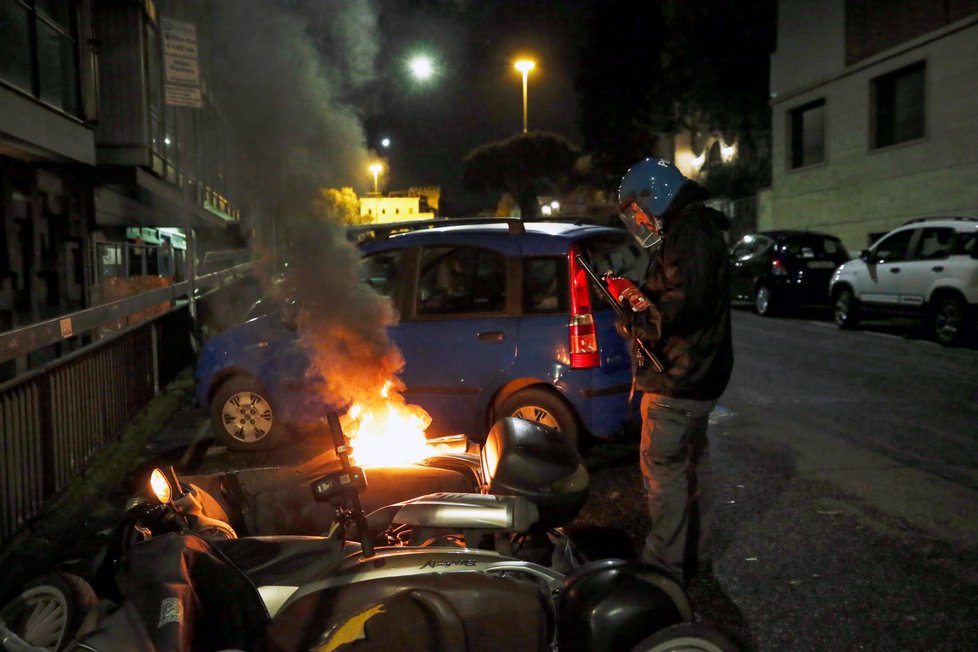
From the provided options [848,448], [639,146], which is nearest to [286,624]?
[848,448]

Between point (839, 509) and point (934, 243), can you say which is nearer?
point (839, 509)

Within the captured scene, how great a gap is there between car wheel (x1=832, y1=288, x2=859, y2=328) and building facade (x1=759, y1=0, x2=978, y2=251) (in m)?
5.86

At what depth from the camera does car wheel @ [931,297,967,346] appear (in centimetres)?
1241

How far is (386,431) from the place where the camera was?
4977mm

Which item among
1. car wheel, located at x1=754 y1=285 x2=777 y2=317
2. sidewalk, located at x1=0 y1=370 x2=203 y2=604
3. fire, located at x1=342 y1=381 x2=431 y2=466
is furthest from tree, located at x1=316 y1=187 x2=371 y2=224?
car wheel, located at x1=754 y1=285 x2=777 y2=317

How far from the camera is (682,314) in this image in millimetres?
3885

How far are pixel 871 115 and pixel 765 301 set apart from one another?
8.33 metres

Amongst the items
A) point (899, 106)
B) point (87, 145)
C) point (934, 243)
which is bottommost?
point (934, 243)

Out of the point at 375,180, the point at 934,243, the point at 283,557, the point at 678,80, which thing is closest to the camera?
the point at 283,557

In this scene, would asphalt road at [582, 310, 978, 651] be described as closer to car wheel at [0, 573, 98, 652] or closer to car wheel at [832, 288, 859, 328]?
car wheel at [0, 573, 98, 652]

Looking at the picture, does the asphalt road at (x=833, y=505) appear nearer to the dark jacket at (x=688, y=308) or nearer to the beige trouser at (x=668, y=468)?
the beige trouser at (x=668, y=468)

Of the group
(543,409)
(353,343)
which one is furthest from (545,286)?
(353,343)

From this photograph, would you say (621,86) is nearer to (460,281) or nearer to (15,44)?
(15,44)

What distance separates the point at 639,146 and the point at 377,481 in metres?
41.5
